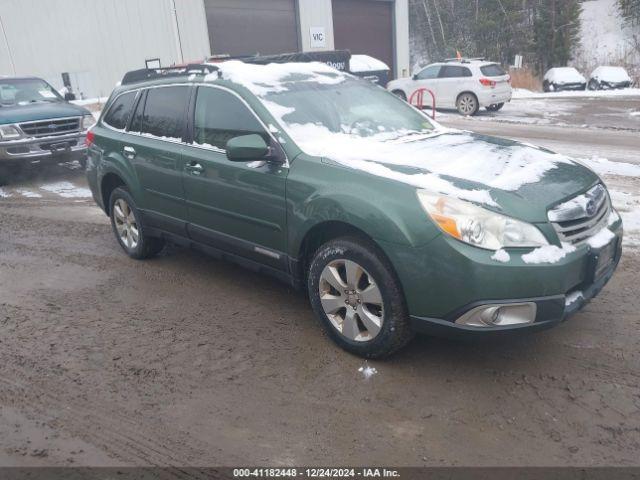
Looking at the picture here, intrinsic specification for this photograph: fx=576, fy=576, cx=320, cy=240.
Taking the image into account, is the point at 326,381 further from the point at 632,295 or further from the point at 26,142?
the point at 26,142

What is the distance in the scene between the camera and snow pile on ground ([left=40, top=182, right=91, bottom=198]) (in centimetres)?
877

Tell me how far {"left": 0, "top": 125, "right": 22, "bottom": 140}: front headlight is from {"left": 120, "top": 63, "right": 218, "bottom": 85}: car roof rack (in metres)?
4.68

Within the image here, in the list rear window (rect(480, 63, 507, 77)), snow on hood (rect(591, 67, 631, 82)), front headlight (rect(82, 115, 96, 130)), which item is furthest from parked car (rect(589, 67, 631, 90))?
front headlight (rect(82, 115, 96, 130))

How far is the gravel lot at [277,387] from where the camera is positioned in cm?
283

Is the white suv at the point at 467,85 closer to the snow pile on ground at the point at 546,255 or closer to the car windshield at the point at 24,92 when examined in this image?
the car windshield at the point at 24,92

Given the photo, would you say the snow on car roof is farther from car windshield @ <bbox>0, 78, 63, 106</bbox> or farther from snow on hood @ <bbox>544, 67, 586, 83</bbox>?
snow on hood @ <bbox>544, 67, 586, 83</bbox>

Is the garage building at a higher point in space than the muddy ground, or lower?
higher

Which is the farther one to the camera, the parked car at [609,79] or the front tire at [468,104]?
the parked car at [609,79]

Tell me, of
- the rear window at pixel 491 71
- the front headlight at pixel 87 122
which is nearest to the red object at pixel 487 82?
the rear window at pixel 491 71

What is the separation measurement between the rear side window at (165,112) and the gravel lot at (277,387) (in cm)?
134

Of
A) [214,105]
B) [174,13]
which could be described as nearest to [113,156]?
[214,105]

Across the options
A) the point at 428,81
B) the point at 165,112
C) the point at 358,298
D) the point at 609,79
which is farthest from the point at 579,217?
the point at 609,79

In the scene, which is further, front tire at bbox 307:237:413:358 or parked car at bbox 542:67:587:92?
parked car at bbox 542:67:587:92

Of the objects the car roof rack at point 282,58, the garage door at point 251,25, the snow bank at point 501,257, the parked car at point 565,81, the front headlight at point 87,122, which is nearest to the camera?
the snow bank at point 501,257
